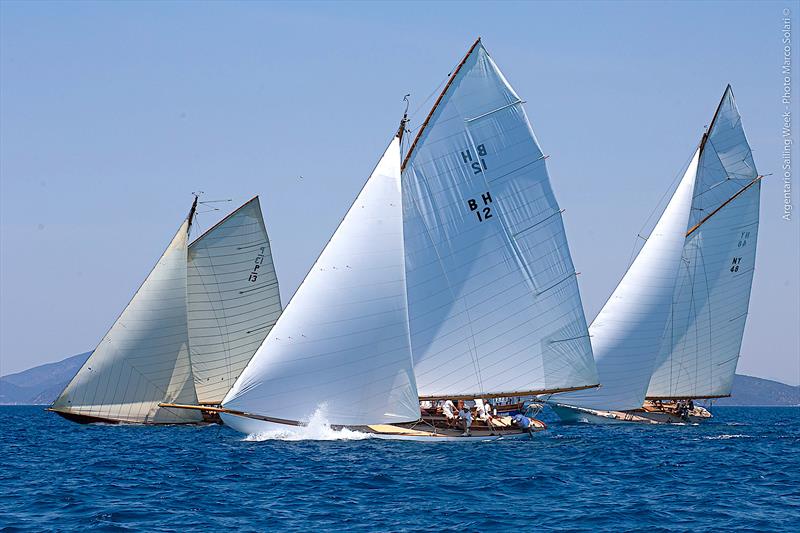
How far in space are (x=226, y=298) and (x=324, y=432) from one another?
64.3 ft

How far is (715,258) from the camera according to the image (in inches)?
2753

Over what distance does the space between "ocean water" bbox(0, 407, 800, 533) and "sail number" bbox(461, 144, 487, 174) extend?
12324 millimetres

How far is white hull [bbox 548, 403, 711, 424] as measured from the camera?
73250 mm

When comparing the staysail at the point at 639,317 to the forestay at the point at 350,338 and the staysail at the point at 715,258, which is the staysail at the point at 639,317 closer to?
the staysail at the point at 715,258

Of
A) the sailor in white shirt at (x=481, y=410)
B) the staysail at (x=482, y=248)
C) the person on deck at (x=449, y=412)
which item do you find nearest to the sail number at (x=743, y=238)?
the staysail at (x=482, y=248)

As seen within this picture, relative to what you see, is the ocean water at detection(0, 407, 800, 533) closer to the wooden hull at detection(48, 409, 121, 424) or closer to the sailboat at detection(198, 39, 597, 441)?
the sailboat at detection(198, 39, 597, 441)

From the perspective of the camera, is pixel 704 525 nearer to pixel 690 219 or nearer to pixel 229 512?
pixel 229 512

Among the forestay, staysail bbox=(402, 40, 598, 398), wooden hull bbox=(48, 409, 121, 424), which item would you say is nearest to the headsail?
wooden hull bbox=(48, 409, 121, 424)

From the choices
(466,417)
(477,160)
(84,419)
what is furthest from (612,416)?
(84,419)

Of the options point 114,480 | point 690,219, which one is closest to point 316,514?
point 114,480

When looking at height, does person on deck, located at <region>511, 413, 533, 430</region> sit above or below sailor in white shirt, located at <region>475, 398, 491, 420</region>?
below

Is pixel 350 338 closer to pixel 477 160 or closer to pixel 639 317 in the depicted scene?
pixel 477 160

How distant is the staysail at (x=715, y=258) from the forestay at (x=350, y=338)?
3074 centimetres

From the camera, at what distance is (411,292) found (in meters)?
46.9
